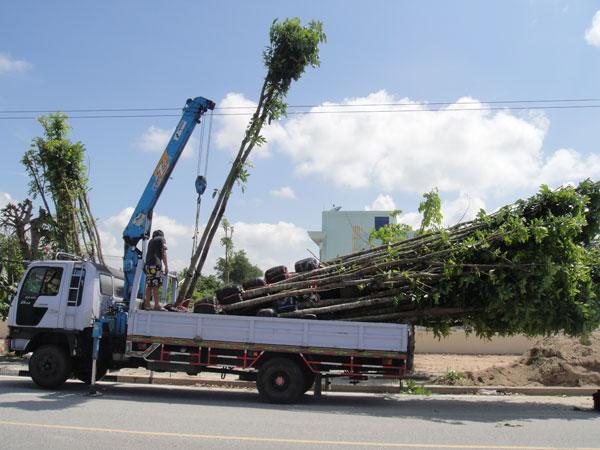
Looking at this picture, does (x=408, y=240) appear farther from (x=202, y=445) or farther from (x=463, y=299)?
(x=202, y=445)

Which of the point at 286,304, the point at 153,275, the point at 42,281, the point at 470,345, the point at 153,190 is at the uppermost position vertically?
the point at 153,190

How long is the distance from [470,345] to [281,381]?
51.4 ft

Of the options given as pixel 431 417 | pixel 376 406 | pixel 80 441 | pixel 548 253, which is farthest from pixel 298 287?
pixel 80 441

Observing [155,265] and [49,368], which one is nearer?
[49,368]

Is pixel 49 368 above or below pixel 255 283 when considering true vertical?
below

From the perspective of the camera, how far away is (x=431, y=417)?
9055mm

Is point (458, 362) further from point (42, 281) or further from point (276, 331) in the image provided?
point (42, 281)

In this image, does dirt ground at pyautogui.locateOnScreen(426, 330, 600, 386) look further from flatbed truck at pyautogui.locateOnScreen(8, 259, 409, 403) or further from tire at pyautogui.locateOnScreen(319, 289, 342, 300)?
flatbed truck at pyautogui.locateOnScreen(8, 259, 409, 403)

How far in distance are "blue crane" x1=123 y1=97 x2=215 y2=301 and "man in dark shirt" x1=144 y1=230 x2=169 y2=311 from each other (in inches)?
16.8

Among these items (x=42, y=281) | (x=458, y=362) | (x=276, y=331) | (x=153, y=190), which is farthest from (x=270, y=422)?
(x=458, y=362)

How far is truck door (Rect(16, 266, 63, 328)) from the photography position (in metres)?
10.6

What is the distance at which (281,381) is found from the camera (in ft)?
32.5

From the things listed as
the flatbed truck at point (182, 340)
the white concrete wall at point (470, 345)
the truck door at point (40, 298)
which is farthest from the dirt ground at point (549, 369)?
the truck door at point (40, 298)

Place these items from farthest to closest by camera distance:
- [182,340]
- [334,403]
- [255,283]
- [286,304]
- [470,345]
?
[470,345]
[255,283]
[286,304]
[334,403]
[182,340]
